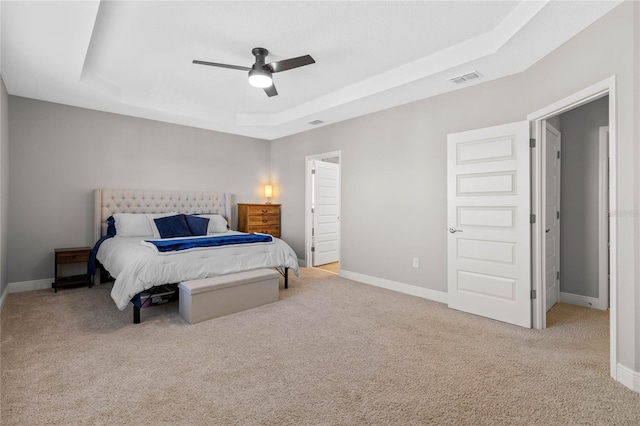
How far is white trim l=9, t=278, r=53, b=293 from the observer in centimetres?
416

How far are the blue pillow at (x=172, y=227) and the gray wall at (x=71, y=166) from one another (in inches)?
40.1

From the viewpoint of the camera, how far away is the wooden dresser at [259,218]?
593 cm

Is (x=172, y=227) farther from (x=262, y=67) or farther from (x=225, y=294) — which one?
(x=262, y=67)

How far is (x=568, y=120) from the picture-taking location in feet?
12.8

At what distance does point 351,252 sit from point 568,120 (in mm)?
3413

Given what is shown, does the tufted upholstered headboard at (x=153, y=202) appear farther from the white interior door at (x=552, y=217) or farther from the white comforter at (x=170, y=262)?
the white interior door at (x=552, y=217)

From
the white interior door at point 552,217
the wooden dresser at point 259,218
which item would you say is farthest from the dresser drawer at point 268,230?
the white interior door at point 552,217

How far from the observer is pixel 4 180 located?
3.86 m

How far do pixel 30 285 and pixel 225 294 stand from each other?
3.08 meters

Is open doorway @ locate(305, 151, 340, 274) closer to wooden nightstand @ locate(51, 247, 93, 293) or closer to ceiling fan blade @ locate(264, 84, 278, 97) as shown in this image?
ceiling fan blade @ locate(264, 84, 278, 97)

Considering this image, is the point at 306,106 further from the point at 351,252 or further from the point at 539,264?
the point at 539,264

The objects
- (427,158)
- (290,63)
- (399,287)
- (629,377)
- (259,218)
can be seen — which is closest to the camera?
(629,377)

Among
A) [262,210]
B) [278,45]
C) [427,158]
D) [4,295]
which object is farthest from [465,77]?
[4,295]

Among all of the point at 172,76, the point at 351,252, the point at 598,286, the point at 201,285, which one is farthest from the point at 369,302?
the point at 172,76
